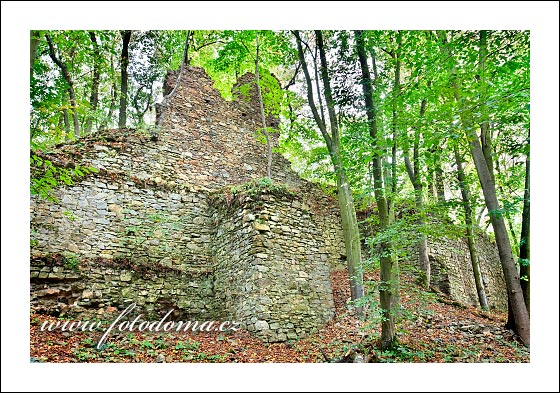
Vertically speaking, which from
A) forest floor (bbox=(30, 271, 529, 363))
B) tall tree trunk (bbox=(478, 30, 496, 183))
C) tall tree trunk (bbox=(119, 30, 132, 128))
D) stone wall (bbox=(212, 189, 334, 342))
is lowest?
forest floor (bbox=(30, 271, 529, 363))

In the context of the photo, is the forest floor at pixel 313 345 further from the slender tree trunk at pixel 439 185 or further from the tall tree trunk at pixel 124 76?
the tall tree trunk at pixel 124 76

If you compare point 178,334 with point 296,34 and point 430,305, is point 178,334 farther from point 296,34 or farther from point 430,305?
point 296,34

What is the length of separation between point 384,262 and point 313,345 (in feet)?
5.88

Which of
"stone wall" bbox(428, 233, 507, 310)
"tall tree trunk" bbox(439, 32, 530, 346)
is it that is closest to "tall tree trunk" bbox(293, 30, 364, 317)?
"tall tree trunk" bbox(439, 32, 530, 346)

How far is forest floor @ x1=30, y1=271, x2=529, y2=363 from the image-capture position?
16.2 ft

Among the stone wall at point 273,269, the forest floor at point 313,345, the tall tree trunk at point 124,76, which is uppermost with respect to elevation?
the tall tree trunk at point 124,76

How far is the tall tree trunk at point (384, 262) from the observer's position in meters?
5.59

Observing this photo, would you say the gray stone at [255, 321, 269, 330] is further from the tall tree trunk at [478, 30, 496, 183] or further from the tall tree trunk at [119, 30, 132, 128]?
the tall tree trunk at [119, 30, 132, 128]

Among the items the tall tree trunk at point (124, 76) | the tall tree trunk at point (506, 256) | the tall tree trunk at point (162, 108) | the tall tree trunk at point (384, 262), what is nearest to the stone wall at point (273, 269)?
the tall tree trunk at point (384, 262)

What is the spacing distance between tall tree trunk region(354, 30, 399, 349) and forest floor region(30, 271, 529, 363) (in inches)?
7.3

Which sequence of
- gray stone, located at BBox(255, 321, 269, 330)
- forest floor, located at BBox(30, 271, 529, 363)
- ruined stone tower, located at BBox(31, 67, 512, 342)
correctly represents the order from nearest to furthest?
forest floor, located at BBox(30, 271, 529, 363), gray stone, located at BBox(255, 321, 269, 330), ruined stone tower, located at BBox(31, 67, 512, 342)

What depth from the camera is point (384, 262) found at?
5793 mm

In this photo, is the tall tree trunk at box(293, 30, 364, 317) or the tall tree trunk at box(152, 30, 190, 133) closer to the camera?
the tall tree trunk at box(293, 30, 364, 317)

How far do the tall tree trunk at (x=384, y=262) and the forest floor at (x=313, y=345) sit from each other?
185mm
